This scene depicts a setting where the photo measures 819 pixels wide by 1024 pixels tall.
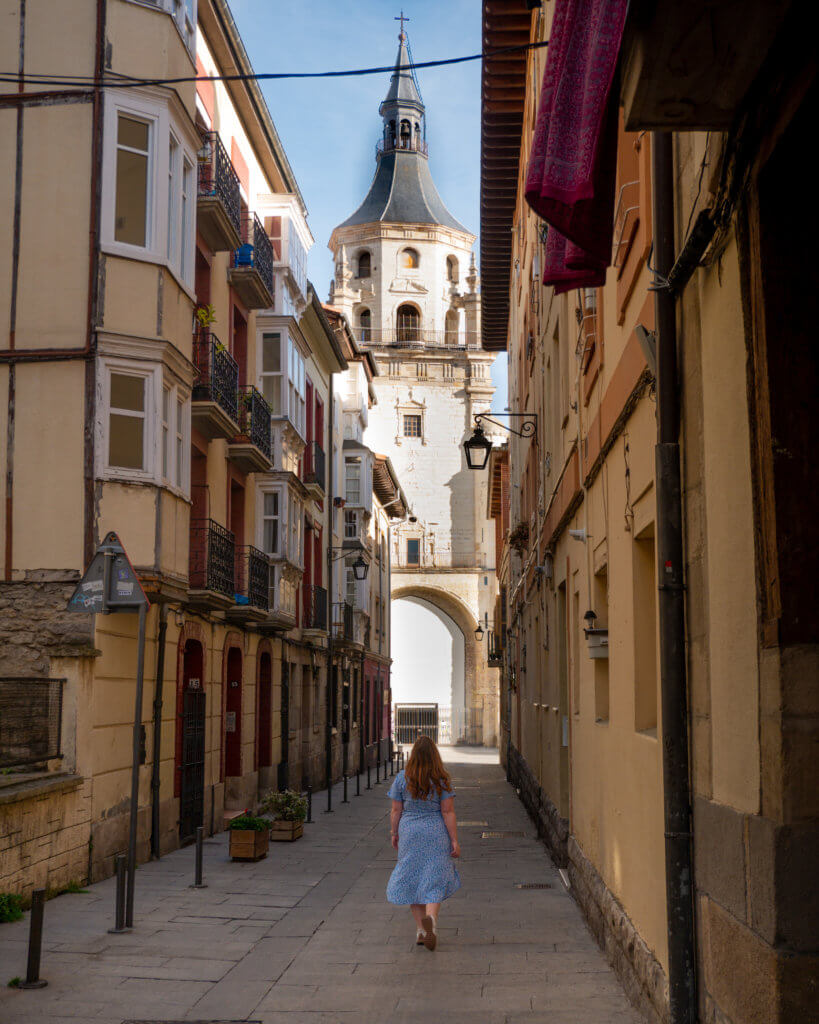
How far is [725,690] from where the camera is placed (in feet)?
16.6

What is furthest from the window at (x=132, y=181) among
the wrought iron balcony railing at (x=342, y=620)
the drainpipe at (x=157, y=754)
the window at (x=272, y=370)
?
the wrought iron balcony railing at (x=342, y=620)

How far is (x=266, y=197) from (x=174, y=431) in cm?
989

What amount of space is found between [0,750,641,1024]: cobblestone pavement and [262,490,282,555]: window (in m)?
8.93

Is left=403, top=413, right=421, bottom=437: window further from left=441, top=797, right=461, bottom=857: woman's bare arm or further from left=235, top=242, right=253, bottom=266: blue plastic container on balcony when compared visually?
left=441, top=797, right=461, bottom=857: woman's bare arm

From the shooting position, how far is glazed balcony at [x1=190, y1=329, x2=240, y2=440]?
55.5 ft

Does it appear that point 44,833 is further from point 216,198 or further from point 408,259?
point 408,259

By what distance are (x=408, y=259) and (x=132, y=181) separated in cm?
5300

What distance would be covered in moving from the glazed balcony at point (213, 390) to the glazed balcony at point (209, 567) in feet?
4.67

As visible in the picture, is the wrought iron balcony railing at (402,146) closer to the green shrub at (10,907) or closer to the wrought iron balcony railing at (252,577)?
the wrought iron balcony railing at (252,577)

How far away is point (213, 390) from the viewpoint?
17344 mm

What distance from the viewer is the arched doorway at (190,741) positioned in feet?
55.1

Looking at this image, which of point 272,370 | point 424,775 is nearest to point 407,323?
point 272,370

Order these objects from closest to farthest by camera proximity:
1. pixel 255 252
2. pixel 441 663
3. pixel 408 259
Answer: pixel 255 252 < pixel 441 663 < pixel 408 259

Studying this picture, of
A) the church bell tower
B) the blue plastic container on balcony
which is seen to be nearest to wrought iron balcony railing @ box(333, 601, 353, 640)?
the blue plastic container on balcony
